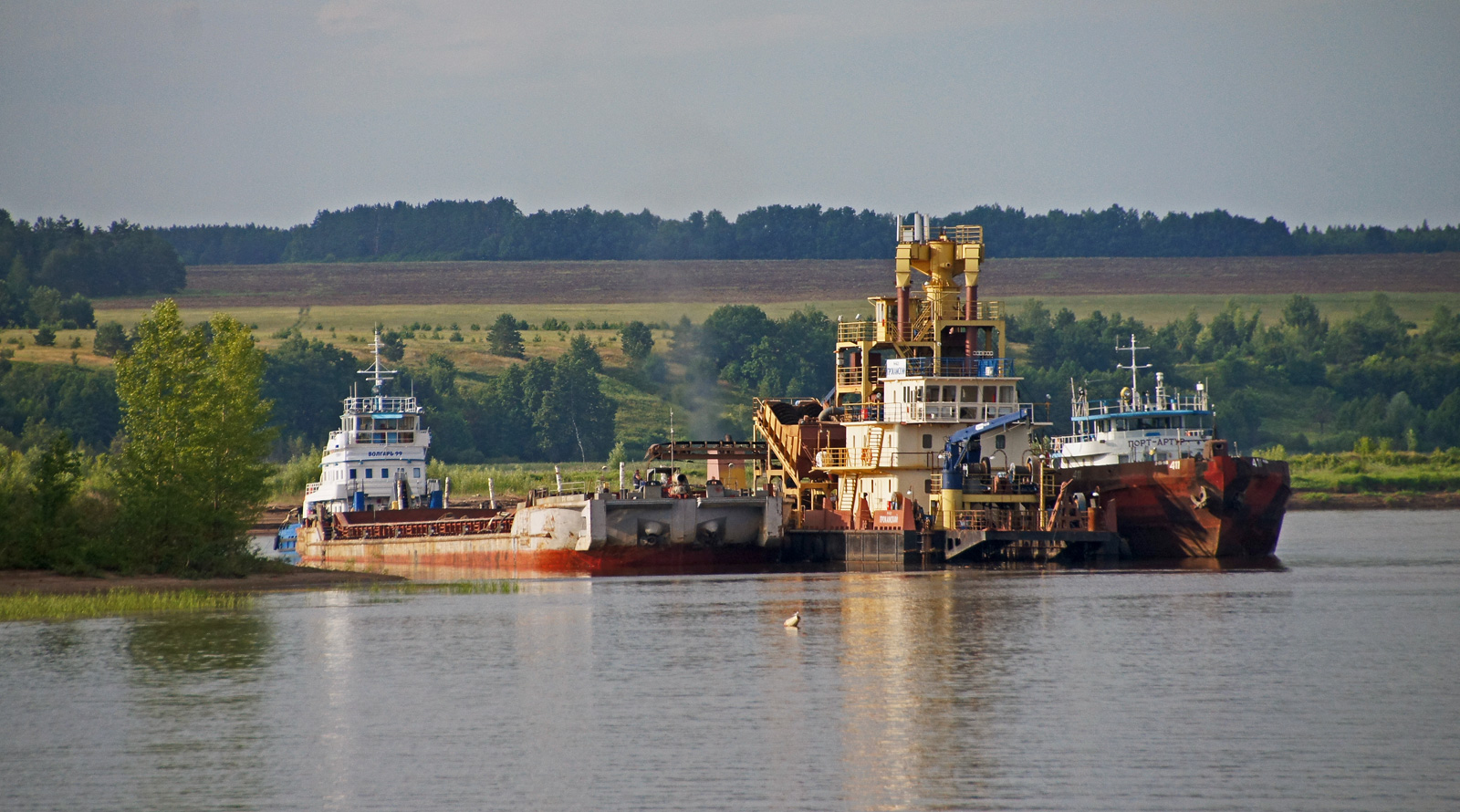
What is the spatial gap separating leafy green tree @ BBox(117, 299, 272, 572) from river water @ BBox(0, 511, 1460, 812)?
6440 mm

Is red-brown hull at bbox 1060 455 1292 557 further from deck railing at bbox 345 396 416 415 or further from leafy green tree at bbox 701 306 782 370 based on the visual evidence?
leafy green tree at bbox 701 306 782 370

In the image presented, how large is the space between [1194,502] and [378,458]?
37.9 metres

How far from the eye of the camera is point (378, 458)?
86.8 meters

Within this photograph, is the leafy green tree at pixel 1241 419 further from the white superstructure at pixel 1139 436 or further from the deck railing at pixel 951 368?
the deck railing at pixel 951 368

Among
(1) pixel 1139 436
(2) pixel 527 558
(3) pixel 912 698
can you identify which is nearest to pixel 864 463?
(1) pixel 1139 436

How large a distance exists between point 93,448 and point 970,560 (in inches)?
3764

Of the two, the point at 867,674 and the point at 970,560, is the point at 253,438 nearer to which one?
the point at 970,560

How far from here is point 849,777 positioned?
29.3 m

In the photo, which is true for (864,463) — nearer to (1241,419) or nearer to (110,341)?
(1241,419)

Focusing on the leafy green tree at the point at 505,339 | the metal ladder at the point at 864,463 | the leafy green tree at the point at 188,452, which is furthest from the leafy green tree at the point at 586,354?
the leafy green tree at the point at 188,452

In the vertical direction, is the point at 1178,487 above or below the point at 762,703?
above

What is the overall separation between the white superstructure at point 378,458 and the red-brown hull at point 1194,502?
3119 cm

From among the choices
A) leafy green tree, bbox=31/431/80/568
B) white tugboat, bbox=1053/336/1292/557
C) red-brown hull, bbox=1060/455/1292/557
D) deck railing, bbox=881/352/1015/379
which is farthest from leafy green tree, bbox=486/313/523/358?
leafy green tree, bbox=31/431/80/568

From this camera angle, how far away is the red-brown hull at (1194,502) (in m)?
67.1
